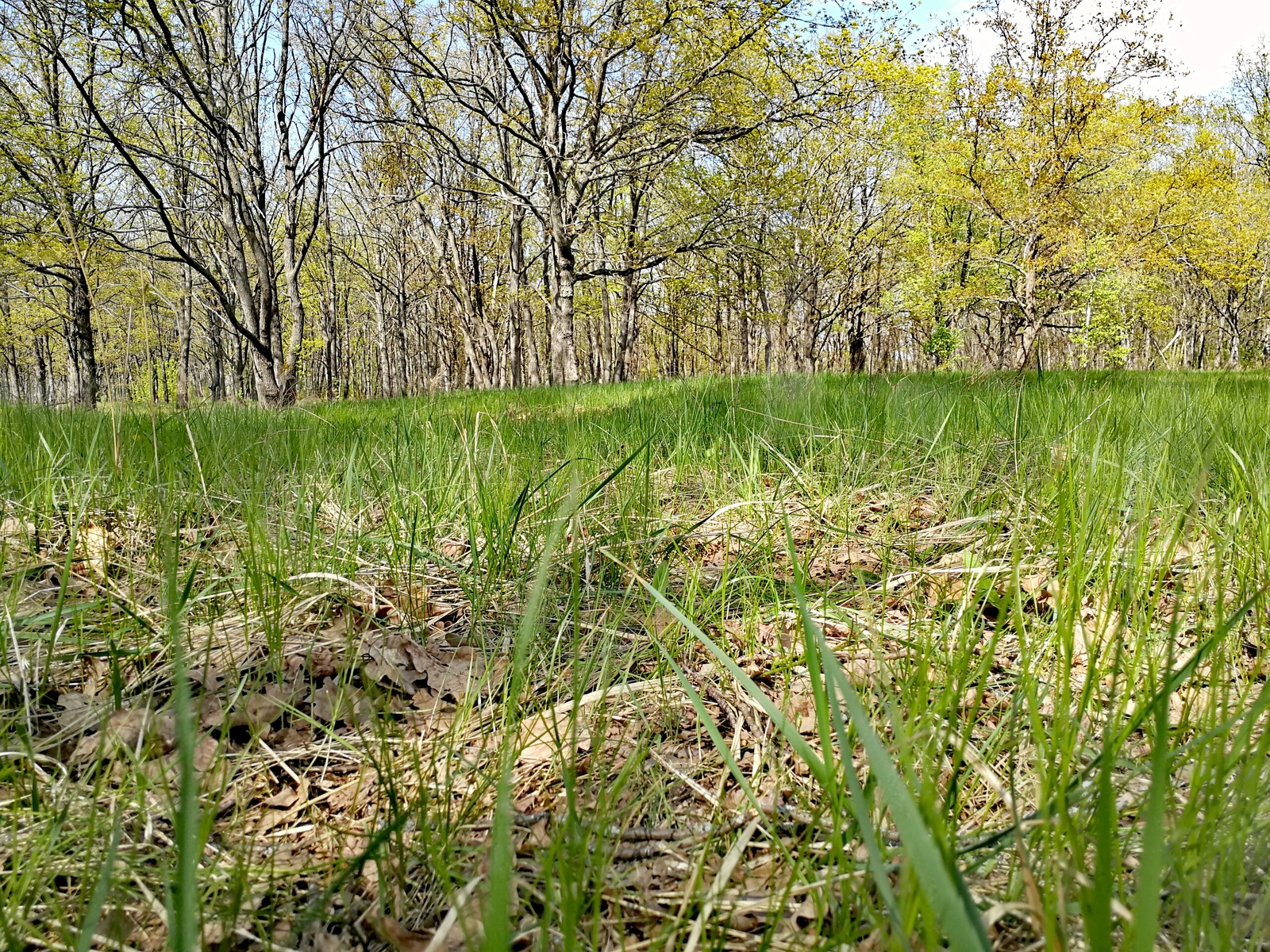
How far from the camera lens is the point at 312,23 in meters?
12.7

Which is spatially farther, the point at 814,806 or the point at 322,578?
the point at 322,578

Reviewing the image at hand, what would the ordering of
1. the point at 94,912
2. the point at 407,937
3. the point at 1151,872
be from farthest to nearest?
the point at 407,937, the point at 94,912, the point at 1151,872

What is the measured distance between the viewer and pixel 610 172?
11375 mm

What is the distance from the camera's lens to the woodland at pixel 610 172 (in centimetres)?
1004

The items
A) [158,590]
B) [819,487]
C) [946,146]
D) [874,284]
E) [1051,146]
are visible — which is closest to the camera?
[158,590]

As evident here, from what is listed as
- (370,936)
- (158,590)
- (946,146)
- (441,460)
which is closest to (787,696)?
(370,936)

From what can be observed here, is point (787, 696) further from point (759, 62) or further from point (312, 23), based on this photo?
point (759, 62)

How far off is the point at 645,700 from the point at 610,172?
38.0 ft

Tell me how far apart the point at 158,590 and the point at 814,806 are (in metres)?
1.48

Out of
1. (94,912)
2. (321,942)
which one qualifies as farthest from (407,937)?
(94,912)

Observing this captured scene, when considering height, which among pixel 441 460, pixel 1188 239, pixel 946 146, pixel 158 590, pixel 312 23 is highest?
pixel 312 23

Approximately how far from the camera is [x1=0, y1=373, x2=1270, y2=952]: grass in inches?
23.9

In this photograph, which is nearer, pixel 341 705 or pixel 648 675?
pixel 341 705

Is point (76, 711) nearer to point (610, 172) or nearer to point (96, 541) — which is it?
point (96, 541)
